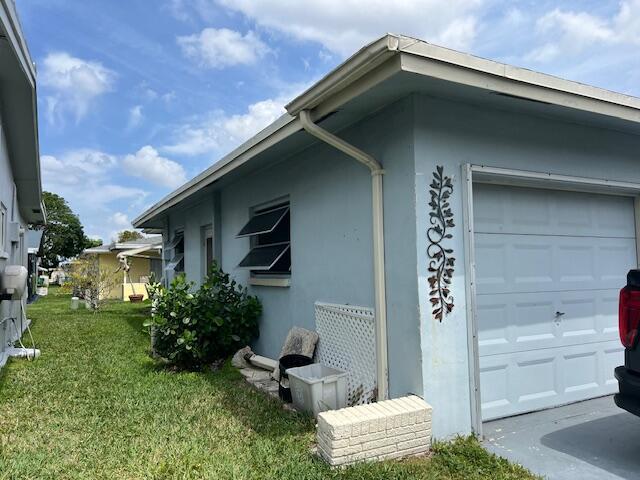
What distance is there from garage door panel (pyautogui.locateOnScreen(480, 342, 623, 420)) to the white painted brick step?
966 mm

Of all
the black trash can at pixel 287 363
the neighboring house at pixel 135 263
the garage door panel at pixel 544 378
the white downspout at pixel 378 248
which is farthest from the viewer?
the neighboring house at pixel 135 263

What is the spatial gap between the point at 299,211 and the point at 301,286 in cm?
95

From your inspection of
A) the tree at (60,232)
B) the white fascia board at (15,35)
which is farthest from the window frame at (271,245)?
the tree at (60,232)

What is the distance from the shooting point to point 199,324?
21.0ft

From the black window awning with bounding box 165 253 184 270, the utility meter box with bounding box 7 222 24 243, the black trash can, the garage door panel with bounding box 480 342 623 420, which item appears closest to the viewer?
the garage door panel with bounding box 480 342 623 420

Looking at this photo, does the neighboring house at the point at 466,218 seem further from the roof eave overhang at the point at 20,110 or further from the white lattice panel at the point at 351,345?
the roof eave overhang at the point at 20,110

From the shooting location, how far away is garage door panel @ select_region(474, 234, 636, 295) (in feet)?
14.0

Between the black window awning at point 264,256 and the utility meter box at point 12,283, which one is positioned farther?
the utility meter box at point 12,283

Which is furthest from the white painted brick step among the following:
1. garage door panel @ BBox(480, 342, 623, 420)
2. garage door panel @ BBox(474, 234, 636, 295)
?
garage door panel @ BBox(474, 234, 636, 295)

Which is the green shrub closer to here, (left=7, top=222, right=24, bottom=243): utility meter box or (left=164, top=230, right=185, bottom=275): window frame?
(left=7, top=222, right=24, bottom=243): utility meter box

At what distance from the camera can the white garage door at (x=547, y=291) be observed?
4.22 m

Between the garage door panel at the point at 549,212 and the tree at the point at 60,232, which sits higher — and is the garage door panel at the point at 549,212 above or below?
below

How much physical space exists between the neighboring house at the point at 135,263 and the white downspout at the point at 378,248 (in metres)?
18.5

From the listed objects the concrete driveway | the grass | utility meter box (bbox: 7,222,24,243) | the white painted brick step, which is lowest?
the concrete driveway
